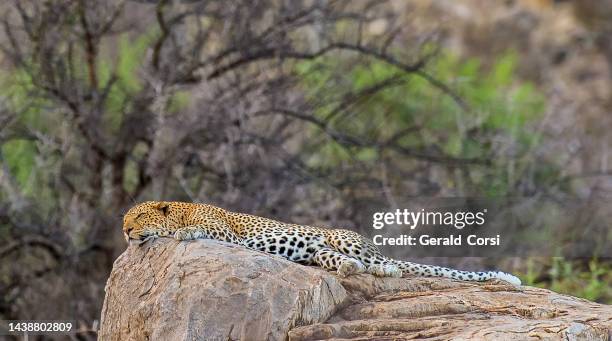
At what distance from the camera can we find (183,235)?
1064cm

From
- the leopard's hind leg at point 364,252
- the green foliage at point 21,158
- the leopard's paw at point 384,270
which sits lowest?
the leopard's paw at point 384,270

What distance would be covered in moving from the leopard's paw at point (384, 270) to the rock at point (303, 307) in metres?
0.10

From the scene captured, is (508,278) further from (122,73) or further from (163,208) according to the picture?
(122,73)

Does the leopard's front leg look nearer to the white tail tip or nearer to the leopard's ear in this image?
the leopard's ear

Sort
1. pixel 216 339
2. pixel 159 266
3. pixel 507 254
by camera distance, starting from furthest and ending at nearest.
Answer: pixel 507 254 → pixel 159 266 → pixel 216 339

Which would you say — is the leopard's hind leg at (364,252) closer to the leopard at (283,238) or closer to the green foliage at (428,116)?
the leopard at (283,238)

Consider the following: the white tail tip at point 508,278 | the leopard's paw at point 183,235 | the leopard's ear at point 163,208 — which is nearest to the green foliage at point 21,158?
the leopard's ear at point 163,208

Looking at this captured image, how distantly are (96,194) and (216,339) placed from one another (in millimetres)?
9326

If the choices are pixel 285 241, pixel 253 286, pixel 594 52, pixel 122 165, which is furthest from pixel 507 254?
pixel 594 52

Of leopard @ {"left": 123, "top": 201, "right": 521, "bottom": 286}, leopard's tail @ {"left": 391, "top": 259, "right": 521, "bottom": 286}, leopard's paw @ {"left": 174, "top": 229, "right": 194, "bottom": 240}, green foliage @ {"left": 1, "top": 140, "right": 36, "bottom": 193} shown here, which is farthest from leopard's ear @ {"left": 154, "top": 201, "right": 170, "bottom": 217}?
green foliage @ {"left": 1, "top": 140, "right": 36, "bottom": 193}

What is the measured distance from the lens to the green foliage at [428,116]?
20.6 metres

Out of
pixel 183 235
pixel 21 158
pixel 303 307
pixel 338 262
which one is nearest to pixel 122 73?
pixel 21 158

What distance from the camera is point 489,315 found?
991 centimetres

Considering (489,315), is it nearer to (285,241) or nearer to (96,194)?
(285,241)
